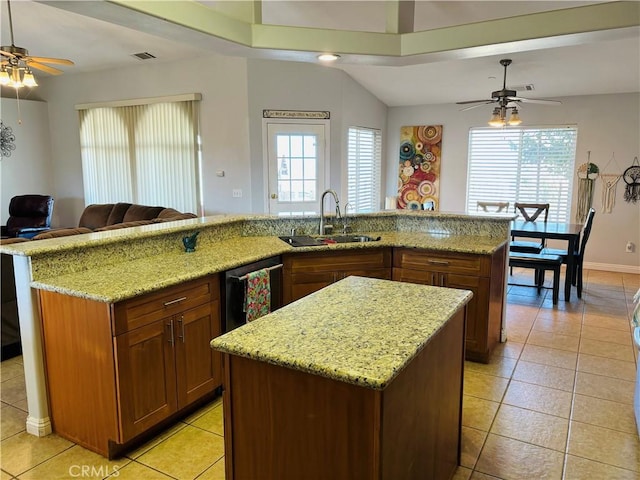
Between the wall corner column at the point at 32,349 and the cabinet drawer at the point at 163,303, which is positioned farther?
the wall corner column at the point at 32,349

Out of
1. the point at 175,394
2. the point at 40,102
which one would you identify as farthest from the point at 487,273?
the point at 40,102

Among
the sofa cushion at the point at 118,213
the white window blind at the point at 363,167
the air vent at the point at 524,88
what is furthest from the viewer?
the white window blind at the point at 363,167

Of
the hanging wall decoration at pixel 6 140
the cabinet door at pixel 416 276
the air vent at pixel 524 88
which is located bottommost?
the cabinet door at pixel 416 276

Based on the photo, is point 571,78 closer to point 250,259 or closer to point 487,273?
point 487,273

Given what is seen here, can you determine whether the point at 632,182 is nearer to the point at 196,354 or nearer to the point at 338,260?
the point at 338,260

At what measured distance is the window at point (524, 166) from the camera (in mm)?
6500

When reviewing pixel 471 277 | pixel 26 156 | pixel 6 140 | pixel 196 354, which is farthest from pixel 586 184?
pixel 6 140

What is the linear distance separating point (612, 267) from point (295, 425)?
21.1ft

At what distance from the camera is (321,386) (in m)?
1.36

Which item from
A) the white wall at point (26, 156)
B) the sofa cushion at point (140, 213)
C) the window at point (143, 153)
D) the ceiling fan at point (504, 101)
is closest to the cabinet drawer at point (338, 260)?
the ceiling fan at point (504, 101)

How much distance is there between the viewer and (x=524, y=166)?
22.3ft

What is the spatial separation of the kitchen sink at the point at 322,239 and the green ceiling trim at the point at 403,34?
138 cm

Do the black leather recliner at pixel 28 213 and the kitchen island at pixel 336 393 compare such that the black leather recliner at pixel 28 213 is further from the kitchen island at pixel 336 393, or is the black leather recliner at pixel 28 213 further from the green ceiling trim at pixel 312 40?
A: the kitchen island at pixel 336 393

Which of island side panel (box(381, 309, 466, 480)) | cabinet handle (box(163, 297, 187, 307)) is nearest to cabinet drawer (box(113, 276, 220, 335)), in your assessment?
cabinet handle (box(163, 297, 187, 307))
